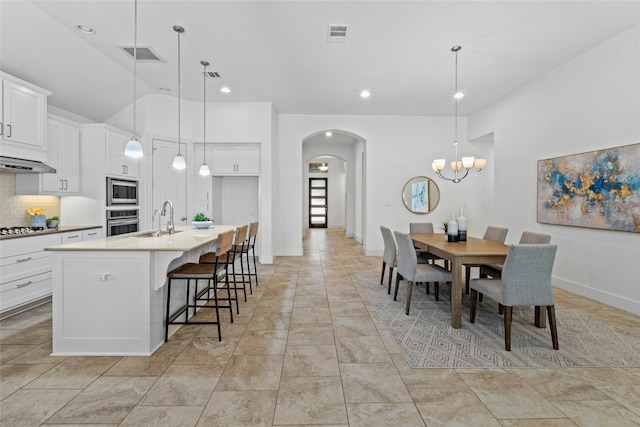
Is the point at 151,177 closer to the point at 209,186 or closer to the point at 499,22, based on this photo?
the point at 209,186

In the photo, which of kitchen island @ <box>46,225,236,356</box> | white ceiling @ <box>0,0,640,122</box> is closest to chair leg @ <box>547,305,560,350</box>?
white ceiling @ <box>0,0,640,122</box>

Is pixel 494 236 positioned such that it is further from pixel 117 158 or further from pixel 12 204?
pixel 12 204

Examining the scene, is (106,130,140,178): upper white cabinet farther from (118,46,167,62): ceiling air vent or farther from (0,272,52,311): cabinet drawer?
(0,272,52,311): cabinet drawer

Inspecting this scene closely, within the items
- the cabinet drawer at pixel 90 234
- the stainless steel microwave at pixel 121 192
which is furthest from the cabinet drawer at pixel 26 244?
the stainless steel microwave at pixel 121 192

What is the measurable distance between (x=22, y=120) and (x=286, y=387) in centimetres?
399

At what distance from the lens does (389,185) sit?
22.9 ft

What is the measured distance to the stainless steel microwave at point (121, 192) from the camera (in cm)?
462

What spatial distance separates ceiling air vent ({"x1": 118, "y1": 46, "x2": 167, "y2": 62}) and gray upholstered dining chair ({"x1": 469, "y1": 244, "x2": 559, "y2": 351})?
14.9 feet

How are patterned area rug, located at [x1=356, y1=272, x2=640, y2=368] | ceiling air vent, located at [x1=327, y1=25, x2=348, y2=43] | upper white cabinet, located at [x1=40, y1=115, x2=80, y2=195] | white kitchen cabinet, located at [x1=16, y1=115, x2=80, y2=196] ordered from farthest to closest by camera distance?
upper white cabinet, located at [x1=40, y1=115, x2=80, y2=195] → white kitchen cabinet, located at [x1=16, y1=115, x2=80, y2=196] → ceiling air vent, located at [x1=327, y1=25, x2=348, y2=43] → patterned area rug, located at [x1=356, y1=272, x2=640, y2=368]

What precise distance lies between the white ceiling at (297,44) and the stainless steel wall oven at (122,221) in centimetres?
169

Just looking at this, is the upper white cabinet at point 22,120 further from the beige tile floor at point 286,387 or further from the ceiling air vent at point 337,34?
the ceiling air vent at point 337,34

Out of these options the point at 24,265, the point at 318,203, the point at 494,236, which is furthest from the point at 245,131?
the point at 318,203

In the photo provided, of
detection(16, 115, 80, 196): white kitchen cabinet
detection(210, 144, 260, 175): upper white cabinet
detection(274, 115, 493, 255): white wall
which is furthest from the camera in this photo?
detection(274, 115, 493, 255): white wall

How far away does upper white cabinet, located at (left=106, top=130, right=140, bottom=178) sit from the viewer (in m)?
4.59
